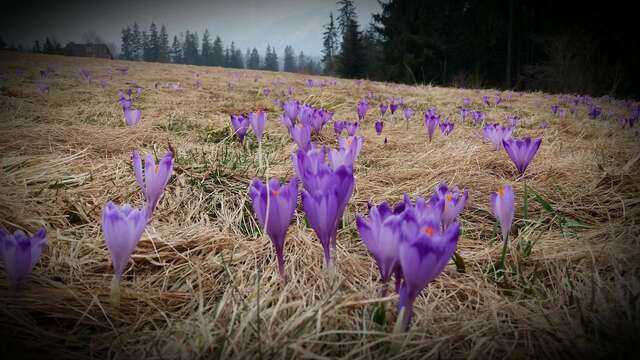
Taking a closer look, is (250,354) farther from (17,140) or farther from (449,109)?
(449,109)

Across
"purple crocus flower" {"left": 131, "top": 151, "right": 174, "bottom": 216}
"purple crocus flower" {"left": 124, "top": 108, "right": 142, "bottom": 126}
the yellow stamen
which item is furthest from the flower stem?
"purple crocus flower" {"left": 124, "top": 108, "right": 142, "bottom": 126}

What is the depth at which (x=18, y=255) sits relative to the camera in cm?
83

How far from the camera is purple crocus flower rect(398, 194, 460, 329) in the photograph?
70 cm

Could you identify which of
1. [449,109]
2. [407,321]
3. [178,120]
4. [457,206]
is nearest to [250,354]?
[407,321]

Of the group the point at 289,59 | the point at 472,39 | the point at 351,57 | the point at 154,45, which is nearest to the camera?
the point at 472,39

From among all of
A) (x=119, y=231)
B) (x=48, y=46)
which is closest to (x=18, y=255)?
(x=119, y=231)

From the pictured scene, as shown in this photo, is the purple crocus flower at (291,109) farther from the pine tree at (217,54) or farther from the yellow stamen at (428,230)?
the pine tree at (217,54)

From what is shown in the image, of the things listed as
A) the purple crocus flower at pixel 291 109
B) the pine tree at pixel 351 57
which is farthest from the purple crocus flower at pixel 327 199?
the pine tree at pixel 351 57

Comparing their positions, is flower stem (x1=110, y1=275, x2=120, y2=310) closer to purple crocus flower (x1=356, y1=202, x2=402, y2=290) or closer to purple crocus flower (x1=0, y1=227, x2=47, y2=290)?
purple crocus flower (x1=0, y1=227, x2=47, y2=290)

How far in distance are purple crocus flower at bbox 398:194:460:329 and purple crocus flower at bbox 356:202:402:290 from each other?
44 millimetres

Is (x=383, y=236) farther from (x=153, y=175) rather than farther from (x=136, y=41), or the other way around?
(x=136, y=41)

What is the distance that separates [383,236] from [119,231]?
67 centimetres

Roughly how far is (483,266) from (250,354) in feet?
2.84

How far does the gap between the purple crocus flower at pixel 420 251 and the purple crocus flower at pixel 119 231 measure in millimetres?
670
